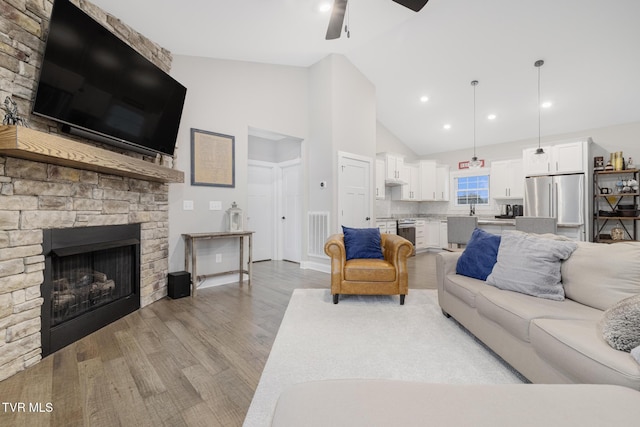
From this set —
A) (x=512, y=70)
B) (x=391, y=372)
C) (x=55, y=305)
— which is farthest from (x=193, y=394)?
(x=512, y=70)

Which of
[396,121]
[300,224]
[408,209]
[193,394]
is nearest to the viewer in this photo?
[193,394]

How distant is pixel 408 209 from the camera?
770cm

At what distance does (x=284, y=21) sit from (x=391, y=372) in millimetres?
3838

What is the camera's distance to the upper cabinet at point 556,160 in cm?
514

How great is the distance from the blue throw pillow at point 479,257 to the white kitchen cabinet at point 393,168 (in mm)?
4015

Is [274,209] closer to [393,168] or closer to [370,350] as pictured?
[393,168]

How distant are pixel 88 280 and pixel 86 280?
22 mm

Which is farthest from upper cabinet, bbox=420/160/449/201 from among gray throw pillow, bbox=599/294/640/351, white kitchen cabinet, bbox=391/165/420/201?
gray throw pillow, bbox=599/294/640/351

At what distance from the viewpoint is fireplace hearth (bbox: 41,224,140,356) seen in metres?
2.04

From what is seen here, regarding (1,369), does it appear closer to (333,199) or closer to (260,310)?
(260,310)

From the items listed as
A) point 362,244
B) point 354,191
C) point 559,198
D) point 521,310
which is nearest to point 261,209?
point 354,191

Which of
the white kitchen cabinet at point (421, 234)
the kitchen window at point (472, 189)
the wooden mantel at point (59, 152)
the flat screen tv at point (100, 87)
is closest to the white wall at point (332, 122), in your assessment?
the flat screen tv at point (100, 87)

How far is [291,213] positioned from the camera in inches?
226

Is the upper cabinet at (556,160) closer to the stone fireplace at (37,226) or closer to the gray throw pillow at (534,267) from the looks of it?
the gray throw pillow at (534,267)
